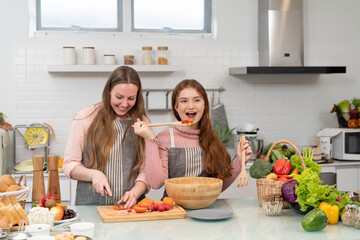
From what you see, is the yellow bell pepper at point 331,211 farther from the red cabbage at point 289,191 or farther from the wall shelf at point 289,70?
the wall shelf at point 289,70

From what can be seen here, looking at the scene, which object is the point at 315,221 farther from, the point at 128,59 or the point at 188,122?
the point at 128,59

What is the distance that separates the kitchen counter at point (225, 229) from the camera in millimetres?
2086

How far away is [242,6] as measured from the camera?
5.27 m

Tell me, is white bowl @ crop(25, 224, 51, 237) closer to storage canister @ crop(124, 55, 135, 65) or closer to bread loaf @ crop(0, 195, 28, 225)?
bread loaf @ crop(0, 195, 28, 225)

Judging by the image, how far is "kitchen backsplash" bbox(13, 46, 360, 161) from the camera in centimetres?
486

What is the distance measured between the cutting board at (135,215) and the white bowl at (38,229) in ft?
1.11

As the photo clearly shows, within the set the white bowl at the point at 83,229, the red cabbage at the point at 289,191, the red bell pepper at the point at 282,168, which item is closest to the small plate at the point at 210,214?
the red cabbage at the point at 289,191

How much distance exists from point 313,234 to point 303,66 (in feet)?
10.4

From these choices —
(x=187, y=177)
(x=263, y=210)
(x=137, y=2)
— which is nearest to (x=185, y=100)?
(x=187, y=177)

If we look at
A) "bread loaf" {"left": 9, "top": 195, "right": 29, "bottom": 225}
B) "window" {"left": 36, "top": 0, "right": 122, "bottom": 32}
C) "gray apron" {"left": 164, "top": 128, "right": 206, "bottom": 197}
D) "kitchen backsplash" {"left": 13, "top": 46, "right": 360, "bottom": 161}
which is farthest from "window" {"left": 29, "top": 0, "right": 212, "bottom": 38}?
"bread loaf" {"left": 9, "top": 195, "right": 29, "bottom": 225}

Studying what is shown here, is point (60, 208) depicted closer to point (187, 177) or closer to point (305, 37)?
point (187, 177)

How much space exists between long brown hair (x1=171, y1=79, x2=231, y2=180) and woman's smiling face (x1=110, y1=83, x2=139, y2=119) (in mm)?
294

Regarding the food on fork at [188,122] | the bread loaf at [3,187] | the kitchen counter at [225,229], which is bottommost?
the kitchen counter at [225,229]

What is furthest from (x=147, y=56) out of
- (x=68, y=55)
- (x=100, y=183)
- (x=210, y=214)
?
(x=210, y=214)
